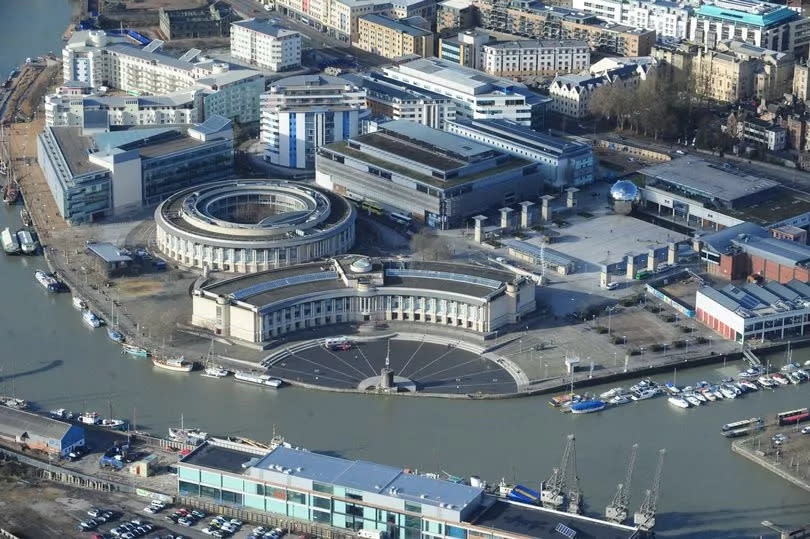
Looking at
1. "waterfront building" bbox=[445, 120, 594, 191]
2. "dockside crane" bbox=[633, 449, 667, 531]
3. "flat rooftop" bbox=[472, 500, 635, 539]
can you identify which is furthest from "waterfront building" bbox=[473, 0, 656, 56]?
"flat rooftop" bbox=[472, 500, 635, 539]

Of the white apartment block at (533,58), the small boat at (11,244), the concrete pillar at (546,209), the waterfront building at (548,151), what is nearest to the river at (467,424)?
the small boat at (11,244)

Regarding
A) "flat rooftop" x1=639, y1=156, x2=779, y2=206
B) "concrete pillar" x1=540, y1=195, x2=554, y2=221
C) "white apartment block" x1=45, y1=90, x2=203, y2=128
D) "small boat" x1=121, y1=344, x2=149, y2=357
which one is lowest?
"small boat" x1=121, y1=344, x2=149, y2=357

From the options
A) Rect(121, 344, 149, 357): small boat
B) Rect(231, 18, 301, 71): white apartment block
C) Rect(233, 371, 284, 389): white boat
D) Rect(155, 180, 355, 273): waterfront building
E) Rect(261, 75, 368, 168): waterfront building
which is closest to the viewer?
Rect(233, 371, 284, 389): white boat

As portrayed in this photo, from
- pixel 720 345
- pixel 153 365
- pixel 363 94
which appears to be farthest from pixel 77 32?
pixel 720 345

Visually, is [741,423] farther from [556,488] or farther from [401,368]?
[401,368]

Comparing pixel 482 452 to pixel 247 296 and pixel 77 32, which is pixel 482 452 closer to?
pixel 247 296

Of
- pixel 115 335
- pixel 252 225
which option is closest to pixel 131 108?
pixel 252 225

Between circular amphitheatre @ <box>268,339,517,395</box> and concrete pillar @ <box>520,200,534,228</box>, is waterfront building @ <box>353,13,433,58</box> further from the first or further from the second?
circular amphitheatre @ <box>268,339,517,395</box>
